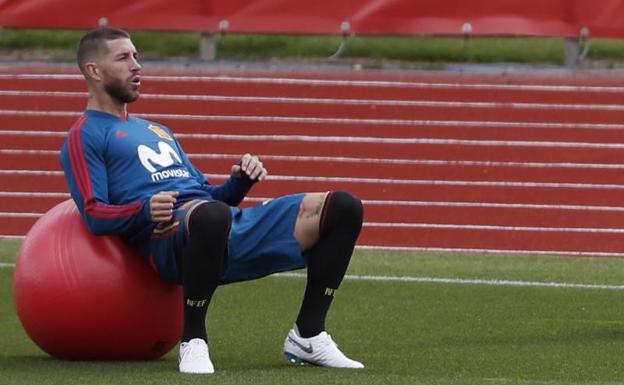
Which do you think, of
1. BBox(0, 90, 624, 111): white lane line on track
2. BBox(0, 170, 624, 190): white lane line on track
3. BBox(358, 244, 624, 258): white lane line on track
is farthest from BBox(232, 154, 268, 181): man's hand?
BBox(0, 90, 624, 111): white lane line on track

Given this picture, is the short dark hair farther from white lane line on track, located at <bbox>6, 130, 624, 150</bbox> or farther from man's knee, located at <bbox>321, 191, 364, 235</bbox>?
white lane line on track, located at <bbox>6, 130, 624, 150</bbox>

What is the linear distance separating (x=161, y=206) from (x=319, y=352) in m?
0.83

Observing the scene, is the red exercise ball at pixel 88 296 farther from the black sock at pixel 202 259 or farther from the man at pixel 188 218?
the black sock at pixel 202 259

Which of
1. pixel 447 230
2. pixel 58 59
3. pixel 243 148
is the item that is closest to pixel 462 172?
pixel 447 230

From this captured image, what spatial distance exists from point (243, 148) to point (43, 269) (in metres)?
6.69

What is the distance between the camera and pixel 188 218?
6.38m

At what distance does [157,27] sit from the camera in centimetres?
1480

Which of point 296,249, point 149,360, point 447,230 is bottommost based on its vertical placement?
point 447,230

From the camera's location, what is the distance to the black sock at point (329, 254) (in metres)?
6.49

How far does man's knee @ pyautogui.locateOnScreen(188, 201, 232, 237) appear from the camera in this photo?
629 centimetres

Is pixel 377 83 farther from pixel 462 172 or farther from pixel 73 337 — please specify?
pixel 73 337

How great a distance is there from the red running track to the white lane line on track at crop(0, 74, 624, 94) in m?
0.02

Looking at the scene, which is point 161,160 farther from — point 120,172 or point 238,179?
point 238,179

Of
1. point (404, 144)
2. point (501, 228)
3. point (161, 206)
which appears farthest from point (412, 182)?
point (161, 206)
